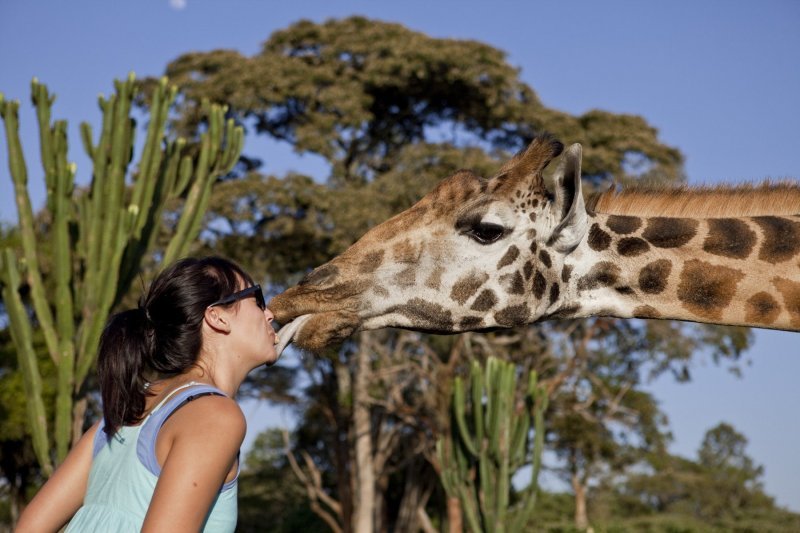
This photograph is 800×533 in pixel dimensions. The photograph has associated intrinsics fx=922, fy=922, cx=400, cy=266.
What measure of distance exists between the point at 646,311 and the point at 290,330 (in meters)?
1.44

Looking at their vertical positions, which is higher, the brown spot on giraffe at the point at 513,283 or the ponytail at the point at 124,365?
the brown spot on giraffe at the point at 513,283

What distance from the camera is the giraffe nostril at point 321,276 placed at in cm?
360

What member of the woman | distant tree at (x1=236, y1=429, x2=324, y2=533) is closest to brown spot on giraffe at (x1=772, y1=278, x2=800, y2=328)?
the woman

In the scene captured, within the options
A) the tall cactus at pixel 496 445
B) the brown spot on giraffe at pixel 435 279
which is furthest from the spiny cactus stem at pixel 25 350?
the tall cactus at pixel 496 445

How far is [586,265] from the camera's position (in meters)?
3.79

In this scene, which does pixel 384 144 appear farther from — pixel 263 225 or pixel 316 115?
pixel 263 225

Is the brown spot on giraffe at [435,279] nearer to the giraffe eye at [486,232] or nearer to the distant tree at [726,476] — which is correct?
the giraffe eye at [486,232]

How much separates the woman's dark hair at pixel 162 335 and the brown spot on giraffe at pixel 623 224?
1838 millimetres

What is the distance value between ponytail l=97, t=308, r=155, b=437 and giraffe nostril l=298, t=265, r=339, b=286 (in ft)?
3.17

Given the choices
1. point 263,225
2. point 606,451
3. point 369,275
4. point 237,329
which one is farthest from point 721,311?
point 606,451

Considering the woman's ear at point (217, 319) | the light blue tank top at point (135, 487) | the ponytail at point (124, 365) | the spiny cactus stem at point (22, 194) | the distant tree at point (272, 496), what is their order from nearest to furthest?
the light blue tank top at point (135, 487), the ponytail at point (124, 365), the woman's ear at point (217, 319), the spiny cactus stem at point (22, 194), the distant tree at point (272, 496)

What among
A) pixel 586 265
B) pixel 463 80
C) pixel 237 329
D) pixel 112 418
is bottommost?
pixel 112 418

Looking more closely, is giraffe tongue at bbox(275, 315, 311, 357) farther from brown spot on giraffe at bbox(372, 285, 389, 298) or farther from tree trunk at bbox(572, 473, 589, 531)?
tree trunk at bbox(572, 473, 589, 531)

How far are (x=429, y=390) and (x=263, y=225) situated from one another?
562cm
